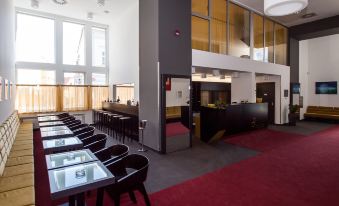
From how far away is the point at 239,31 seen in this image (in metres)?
7.10

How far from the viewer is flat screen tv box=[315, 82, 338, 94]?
9248mm

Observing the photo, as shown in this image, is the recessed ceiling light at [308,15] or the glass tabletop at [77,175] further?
the recessed ceiling light at [308,15]

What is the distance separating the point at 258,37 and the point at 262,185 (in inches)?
258

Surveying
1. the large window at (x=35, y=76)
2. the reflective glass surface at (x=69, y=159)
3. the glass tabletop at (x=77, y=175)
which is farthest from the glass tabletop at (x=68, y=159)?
the large window at (x=35, y=76)

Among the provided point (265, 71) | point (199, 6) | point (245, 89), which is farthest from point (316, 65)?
point (199, 6)

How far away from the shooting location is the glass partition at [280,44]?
27.9 feet

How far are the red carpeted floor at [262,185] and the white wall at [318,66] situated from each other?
682cm

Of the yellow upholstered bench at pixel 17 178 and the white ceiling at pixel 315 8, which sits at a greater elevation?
the white ceiling at pixel 315 8

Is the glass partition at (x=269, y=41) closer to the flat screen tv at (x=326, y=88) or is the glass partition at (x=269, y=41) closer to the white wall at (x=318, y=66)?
the white wall at (x=318, y=66)

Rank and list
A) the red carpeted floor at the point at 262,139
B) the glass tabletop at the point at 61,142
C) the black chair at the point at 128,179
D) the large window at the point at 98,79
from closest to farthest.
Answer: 1. the black chair at the point at 128,179
2. the glass tabletop at the point at 61,142
3. the red carpeted floor at the point at 262,139
4. the large window at the point at 98,79

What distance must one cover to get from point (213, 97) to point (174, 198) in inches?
270

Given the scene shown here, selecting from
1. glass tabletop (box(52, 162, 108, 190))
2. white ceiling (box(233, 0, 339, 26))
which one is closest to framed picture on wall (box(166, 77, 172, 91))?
glass tabletop (box(52, 162, 108, 190))

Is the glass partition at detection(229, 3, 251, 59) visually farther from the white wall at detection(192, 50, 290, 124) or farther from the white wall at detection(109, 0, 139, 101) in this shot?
the white wall at detection(109, 0, 139, 101)

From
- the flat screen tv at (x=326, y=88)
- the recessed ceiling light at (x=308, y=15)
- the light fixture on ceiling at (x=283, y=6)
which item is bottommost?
the flat screen tv at (x=326, y=88)
